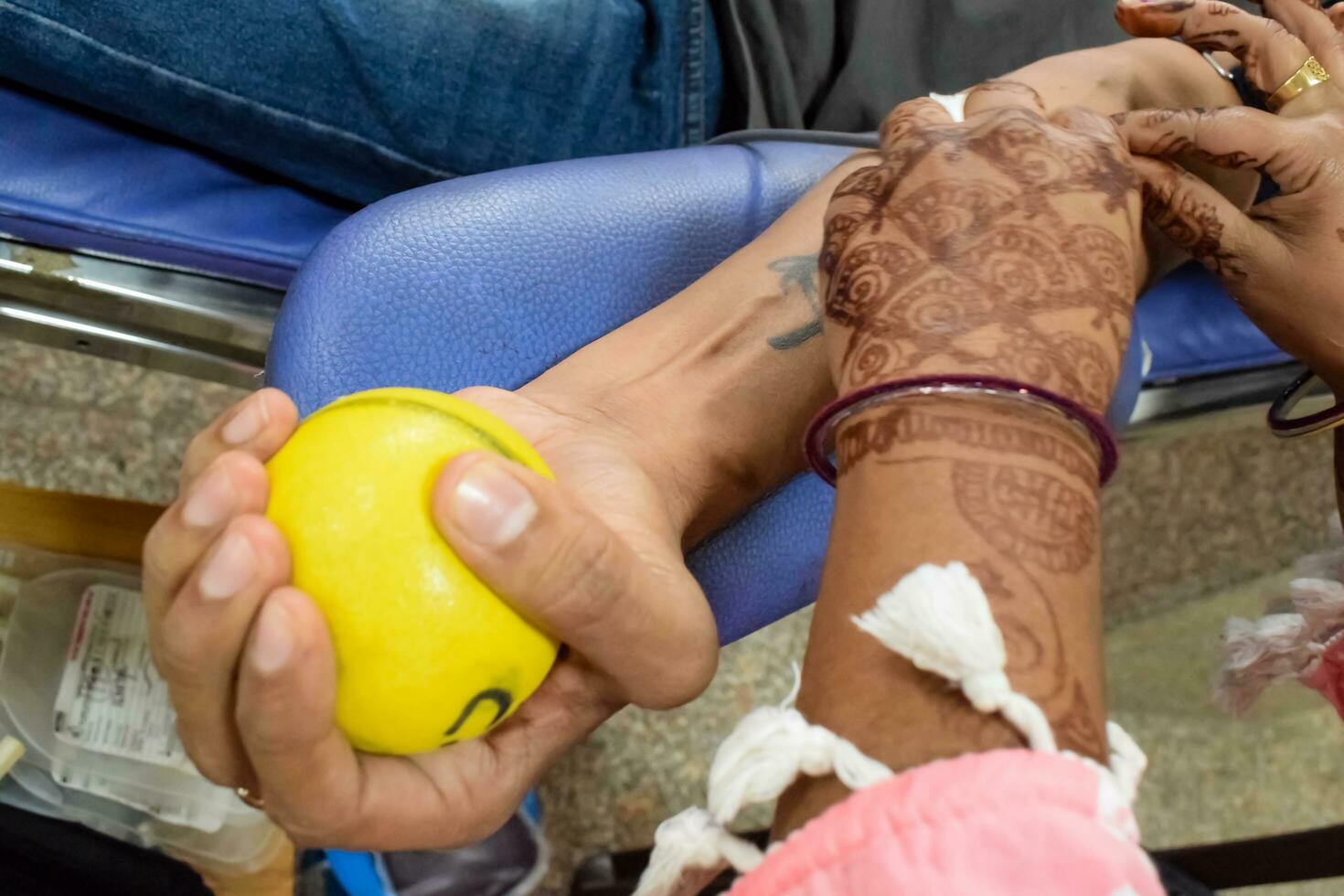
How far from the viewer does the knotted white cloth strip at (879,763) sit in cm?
32

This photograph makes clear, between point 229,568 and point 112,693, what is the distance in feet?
2.33

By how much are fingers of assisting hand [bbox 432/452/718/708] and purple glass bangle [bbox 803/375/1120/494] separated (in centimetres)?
A: 12

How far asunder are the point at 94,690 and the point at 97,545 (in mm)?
142

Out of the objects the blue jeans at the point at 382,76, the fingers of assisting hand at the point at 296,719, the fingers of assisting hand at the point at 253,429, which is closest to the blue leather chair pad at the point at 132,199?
the blue jeans at the point at 382,76

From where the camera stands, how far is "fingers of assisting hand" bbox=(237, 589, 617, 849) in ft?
1.25

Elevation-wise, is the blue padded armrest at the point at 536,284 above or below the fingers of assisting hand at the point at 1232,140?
below

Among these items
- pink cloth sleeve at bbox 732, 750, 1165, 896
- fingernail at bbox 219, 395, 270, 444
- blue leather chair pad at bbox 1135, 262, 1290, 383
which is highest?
pink cloth sleeve at bbox 732, 750, 1165, 896

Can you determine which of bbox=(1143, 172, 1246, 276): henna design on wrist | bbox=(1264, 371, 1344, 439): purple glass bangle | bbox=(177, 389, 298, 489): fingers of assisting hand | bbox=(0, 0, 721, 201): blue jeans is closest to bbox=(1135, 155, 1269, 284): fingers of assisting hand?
bbox=(1143, 172, 1246, 276): henna design on wrist

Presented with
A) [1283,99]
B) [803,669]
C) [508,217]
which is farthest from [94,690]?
[1283,99]

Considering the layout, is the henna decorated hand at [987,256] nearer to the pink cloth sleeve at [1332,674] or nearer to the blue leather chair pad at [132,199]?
the pink cloth sleeve at [1332,674]

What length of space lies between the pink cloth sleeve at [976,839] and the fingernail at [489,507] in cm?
17

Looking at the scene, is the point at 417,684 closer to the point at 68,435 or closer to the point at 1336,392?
the point at 1336,392

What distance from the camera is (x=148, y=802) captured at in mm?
953

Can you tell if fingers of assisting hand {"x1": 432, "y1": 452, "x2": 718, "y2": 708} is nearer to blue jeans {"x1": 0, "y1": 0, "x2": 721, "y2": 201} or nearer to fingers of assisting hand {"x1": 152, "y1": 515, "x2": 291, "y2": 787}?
fingers of assisting hand {"x1": 152, "y1": 515, "x2": 291, "y2": 787}
